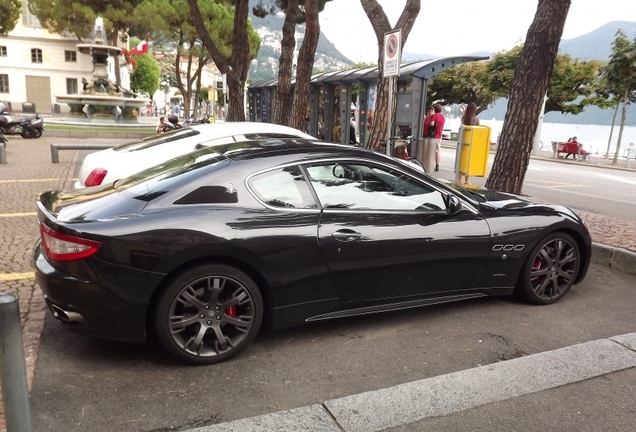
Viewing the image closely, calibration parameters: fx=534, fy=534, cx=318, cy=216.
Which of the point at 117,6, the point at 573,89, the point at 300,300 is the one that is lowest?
the point at 300,300

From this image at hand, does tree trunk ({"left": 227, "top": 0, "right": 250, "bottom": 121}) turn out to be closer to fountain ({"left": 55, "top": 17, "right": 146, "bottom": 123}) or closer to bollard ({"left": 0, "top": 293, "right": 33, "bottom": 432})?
fountain ({"left": 55, "top": 17, "right": 146, "bottom": 123})

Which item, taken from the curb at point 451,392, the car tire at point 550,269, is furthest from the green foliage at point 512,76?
the curb at point 451,392

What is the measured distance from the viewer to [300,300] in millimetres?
3533

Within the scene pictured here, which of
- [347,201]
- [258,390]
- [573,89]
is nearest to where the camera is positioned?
[258,390]

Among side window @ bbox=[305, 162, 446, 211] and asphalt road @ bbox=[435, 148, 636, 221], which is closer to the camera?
A: side window @ bbox=[305, 162, 446, 211]

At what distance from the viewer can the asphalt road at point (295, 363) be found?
2.85 metres

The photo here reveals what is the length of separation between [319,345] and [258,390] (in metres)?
0.70

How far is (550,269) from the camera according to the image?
4.46m

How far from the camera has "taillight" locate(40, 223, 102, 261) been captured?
3.01 meters

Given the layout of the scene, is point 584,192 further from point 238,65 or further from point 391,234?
point 238,65

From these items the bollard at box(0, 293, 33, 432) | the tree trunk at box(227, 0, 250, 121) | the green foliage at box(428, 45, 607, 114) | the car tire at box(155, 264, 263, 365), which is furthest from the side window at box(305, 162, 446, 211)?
the green foliage at box(428, 45, 607, 114)

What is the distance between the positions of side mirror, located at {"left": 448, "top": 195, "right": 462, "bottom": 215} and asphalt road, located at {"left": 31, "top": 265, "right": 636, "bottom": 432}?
2.86 feet

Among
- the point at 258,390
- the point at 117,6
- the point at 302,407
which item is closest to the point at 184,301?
the point at 258,390

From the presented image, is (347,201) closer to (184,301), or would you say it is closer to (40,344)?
(184,301)
